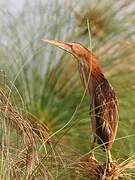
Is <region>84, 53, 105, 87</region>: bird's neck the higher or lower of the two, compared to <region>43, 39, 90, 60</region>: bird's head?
lower

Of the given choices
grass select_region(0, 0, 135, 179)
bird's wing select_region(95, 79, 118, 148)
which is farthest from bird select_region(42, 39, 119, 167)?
grass select_region(0, 0, 135, 179)

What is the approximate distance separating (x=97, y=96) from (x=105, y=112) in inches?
1.0

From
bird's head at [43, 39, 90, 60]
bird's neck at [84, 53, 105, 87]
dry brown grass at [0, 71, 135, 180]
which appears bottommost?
dry brown grass at [0, 71, 135, 180]

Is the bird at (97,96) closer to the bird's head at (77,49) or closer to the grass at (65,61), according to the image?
the bird's head at (77,49)

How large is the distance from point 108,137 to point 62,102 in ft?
2.66

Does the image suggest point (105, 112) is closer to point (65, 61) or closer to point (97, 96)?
point (97, 96)

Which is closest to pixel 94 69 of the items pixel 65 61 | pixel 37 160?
pixel 37 160

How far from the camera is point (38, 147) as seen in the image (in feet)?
3.36

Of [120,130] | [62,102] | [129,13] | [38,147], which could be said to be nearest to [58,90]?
[62,102]

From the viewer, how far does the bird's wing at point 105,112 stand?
3.22ft

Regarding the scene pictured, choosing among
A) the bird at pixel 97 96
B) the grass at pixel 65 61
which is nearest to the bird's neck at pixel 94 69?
the bird at pixel 97 96

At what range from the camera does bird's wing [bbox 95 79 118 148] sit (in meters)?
0.98

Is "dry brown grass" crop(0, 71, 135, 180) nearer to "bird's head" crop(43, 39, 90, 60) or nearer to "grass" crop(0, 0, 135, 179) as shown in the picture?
"bird's head" crop(43, 39, 90, 60)

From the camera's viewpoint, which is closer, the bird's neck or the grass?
the bird's neck
